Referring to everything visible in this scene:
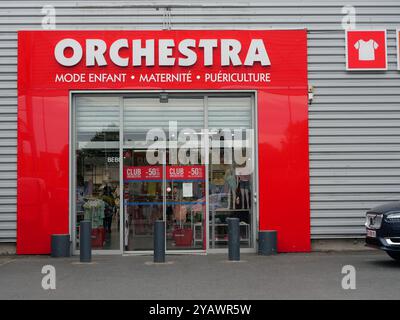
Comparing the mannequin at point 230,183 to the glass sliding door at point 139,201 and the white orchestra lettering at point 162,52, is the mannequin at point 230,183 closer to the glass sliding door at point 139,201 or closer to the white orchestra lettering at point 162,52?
the glass sliding door at point 139,201

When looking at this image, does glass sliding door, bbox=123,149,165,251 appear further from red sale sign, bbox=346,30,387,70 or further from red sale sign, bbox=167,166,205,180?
red sale sign, bbox=346,30,387,70

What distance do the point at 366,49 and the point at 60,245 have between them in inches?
329

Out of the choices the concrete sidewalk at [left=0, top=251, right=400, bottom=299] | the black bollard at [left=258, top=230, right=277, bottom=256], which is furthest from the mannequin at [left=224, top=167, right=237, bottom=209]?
the concrete sidewalk at [left=0, top=251, right=400, bottom=299]

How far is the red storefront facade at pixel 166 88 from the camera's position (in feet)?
45.0

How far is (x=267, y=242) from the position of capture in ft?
43.8

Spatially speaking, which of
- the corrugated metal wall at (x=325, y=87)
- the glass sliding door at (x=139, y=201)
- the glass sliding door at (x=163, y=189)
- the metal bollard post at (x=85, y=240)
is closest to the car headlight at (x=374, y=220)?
the corrugated metal wall at (x=325, y=87)

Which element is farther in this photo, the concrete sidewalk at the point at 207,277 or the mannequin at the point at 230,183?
the mannequin at the point at 230,183

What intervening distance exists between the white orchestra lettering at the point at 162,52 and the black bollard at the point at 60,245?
3928 mm

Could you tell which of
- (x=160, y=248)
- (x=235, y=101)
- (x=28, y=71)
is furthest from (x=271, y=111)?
(x=28, y=71)

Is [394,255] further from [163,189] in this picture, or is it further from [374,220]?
[163,189]

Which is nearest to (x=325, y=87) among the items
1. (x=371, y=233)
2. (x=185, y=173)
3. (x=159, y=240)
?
(x=185, y=173)

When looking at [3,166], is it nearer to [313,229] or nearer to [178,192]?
[178,192]
